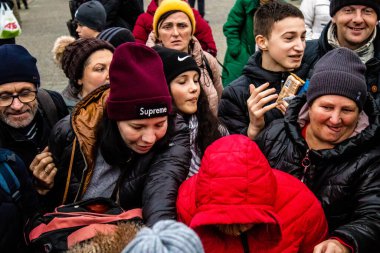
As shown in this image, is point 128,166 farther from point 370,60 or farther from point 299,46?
point 370,60

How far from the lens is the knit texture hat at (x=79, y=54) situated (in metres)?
3.45

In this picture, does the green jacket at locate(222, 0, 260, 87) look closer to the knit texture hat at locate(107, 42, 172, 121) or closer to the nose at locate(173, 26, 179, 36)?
the nose at locate(173, 26, 179, 36)

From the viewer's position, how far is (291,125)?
7.83 ft

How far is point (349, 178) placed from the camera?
2.11m

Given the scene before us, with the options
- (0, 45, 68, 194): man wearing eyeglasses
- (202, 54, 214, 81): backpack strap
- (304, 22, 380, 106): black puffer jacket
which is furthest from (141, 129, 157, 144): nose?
(202, 54, 214, 81): backpack strap

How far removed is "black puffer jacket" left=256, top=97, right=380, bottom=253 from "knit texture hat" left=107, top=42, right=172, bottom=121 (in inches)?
26.8

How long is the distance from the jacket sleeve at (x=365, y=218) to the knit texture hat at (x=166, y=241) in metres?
0.92

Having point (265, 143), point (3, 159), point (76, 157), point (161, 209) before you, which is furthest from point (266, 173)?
point (3, 159)

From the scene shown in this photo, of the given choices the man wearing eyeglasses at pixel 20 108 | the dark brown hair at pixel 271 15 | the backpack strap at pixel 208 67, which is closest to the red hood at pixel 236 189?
the man wearing eyeglasses at pixel 20 108

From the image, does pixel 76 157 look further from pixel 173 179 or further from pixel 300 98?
pixel 300 98

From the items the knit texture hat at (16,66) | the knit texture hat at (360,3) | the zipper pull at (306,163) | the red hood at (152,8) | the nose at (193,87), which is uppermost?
the knit texture hat at (360,3)

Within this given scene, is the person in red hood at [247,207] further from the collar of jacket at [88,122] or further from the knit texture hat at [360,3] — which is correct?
the knit texture hat at [360,3]

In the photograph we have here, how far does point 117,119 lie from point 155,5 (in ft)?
11.7

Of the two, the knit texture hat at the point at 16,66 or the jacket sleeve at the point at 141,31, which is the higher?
the knit texture hat at the point at 16,66
